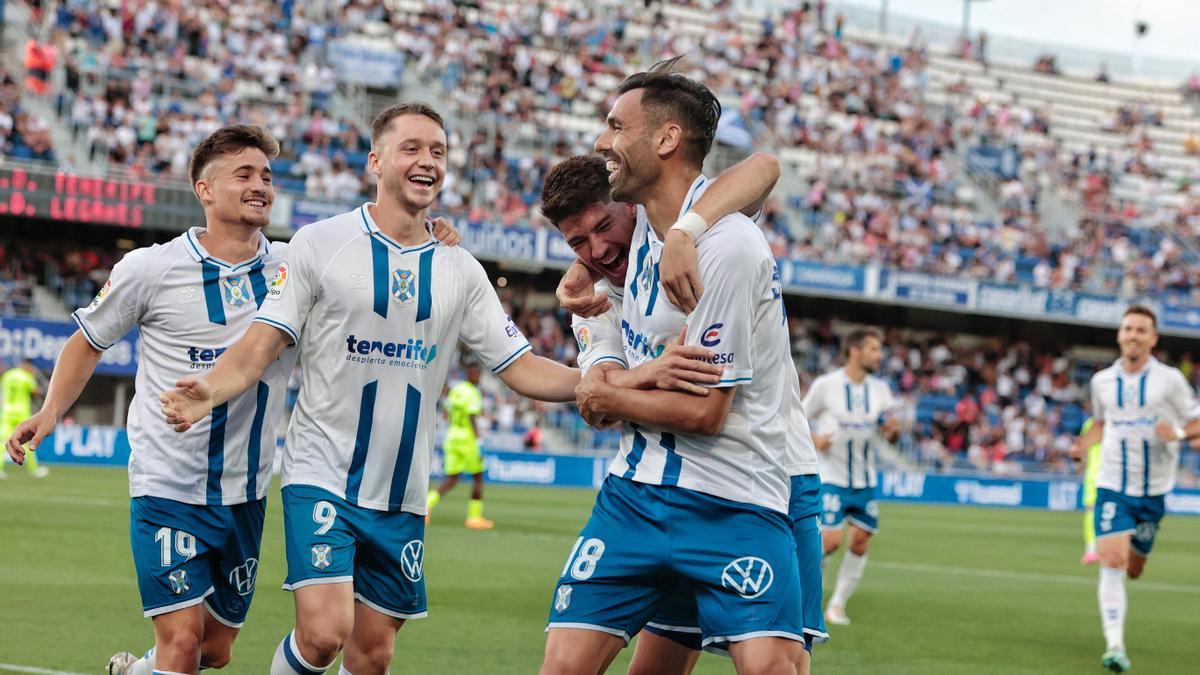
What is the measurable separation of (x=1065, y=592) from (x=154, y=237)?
23948mm

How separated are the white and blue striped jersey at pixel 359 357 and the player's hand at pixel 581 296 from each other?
2.71ft

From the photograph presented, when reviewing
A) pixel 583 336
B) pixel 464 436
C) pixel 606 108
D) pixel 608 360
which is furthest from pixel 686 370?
pixel 606 108

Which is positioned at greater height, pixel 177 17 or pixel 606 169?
pixel 177 17

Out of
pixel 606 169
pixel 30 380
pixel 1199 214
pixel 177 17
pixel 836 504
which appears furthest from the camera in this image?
pixel 1199 214

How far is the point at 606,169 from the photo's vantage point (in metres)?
5.10

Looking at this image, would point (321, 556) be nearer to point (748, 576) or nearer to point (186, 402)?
point (186, 402)

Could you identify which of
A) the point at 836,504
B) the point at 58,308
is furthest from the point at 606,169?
the point at 58,308

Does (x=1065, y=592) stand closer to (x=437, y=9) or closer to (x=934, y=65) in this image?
(x=437, y=9)

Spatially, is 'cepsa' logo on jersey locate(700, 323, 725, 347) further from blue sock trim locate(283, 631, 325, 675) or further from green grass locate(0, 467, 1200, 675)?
green grass locate(0, 467, 1200, 675)

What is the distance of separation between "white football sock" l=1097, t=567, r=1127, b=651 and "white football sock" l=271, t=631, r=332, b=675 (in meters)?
6.63

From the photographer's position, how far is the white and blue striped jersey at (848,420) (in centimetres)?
1268

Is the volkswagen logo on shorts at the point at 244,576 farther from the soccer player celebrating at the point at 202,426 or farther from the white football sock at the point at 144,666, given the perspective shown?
the white football sock at the point at 144,666

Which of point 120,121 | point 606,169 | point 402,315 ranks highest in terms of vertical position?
point 120,121

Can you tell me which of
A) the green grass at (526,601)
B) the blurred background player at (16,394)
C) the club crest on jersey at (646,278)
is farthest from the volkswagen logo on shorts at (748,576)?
the blurred background player at (16,394)
